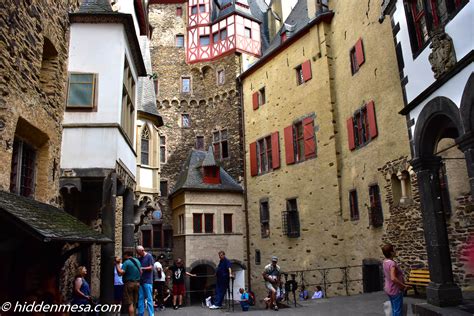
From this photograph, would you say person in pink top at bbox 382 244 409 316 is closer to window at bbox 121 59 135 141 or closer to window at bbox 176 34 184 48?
window at bbox 121 59 135 141

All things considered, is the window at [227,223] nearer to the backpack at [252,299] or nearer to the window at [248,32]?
the backpack at [252,299]

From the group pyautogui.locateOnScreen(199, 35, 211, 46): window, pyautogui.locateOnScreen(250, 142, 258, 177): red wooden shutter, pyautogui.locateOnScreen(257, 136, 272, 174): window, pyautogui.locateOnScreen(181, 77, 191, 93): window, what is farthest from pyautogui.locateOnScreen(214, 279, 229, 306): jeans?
A: pyautogui.locateOnScreen(199, 35, 211, 46): window

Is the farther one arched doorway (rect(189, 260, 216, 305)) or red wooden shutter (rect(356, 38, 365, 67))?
arched doorway (rect(189, 260, 216, 305))

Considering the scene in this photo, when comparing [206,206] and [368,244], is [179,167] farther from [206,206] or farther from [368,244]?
[368,244]

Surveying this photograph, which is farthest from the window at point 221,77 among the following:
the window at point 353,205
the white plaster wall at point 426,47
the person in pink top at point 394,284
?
the person in pink top at point 394,284

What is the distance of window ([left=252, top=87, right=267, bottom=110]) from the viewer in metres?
23.8

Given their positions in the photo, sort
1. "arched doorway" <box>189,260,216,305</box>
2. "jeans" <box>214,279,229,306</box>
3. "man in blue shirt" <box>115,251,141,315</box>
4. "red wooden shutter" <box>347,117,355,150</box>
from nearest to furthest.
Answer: "man in blue shirt" <box>115,251,141,315</box> → "jeans" <box>214,279,229,306</box> → "red wooden shutter" <box>347,117,355,150</box> → "arched doorway" <box>189,260,216,305</box>

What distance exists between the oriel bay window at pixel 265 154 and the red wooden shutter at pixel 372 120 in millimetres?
6910

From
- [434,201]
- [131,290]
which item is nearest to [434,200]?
[434,201]

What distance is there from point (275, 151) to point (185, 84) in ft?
33.5

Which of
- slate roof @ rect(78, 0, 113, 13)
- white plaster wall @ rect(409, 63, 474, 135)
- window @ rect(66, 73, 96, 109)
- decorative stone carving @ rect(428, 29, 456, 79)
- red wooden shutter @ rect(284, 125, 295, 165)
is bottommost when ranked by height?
white plaster wall @ rect(409, 63, 474, 135)

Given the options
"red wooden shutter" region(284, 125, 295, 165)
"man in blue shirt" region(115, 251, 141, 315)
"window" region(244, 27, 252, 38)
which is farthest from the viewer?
"window" region(244, 27, 252, 38)

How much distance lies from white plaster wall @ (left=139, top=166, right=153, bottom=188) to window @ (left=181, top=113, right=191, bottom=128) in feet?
31.5

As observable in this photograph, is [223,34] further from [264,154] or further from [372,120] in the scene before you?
[372,120]
